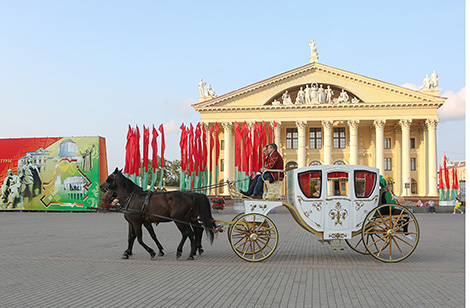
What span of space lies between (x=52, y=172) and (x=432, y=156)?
4111cm

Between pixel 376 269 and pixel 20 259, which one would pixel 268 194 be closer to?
pixel 376 269

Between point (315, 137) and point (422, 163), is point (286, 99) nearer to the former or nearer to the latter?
point (315, 137)

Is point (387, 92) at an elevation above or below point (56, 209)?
above

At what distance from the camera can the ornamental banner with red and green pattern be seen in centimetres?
3847

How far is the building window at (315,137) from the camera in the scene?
200 ft

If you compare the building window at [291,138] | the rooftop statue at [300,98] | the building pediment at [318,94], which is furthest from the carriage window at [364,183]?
the building window at [291,138]

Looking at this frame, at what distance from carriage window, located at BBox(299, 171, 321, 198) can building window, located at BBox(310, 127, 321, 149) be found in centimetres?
5103

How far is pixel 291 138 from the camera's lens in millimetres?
61625

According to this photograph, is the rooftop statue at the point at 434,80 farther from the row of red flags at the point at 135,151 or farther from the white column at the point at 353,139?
the row of red flags at the point at 135,151

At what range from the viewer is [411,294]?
712 centimetres

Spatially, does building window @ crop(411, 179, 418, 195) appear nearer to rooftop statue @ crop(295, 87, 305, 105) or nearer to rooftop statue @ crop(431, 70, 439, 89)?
rooftop statue @ crop(431, 70, 439, 89)

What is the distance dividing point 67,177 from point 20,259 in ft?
96.5

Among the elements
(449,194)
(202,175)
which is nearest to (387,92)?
(449,194)

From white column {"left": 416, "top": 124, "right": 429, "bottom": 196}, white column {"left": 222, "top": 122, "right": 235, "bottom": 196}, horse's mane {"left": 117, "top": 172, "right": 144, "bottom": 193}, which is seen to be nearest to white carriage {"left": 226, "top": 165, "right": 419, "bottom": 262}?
horse's mane {"left": 117, "top": 172, "right": 144, "bottom": 193}
